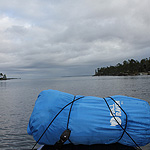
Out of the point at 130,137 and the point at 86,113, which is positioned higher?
the point at 86,113

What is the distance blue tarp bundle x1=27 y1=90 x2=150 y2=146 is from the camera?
4074 mm

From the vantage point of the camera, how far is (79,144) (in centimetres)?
450

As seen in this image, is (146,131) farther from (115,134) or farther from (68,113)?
(68,113)

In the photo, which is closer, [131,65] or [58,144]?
[58,144]

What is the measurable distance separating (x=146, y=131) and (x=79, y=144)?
197 cm

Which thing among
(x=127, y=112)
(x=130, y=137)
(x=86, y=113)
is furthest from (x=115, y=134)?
(x=86, y=113)

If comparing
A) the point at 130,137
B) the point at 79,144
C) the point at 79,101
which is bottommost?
the point at 79,144

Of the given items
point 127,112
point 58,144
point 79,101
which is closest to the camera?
point 58,144

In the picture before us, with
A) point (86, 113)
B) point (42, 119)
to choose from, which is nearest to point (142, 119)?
point (86, 113)

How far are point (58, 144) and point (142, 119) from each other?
2.44 m

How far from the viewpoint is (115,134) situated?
4.16 m

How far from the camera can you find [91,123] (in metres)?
4.07

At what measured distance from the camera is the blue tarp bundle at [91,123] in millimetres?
4074

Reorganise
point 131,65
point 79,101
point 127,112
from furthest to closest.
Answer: point 131,65, point 79,101, point 127,112
